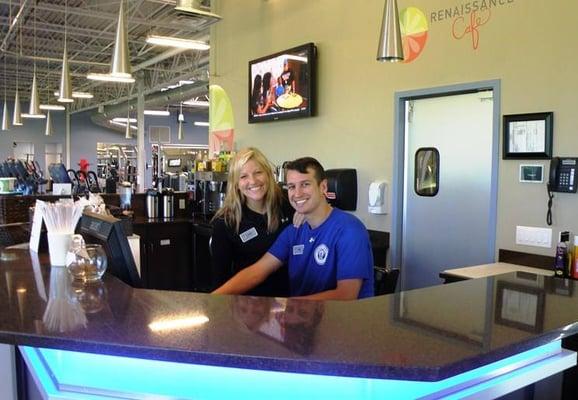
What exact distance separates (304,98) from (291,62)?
43 cm

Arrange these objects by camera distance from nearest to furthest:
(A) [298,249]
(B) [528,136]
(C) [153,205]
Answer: (A) [298,249], (B) [528,136], (C) [153,205]

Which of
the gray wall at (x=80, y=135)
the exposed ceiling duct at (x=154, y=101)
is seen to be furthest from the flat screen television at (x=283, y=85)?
the gray wall at (x=80, y=135)

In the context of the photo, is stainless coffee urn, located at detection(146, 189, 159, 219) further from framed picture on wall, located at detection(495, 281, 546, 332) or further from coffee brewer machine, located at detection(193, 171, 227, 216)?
framed picture on wall, located at detection(495, 281, 546, 332)

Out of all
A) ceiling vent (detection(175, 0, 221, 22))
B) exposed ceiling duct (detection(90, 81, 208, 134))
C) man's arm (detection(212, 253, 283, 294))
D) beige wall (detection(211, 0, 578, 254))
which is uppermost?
exposed ceiling duct (detection(90, 81, 208, 134))

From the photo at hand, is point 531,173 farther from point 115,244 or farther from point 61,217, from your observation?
point 61,217

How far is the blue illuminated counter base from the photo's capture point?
4.45 ft

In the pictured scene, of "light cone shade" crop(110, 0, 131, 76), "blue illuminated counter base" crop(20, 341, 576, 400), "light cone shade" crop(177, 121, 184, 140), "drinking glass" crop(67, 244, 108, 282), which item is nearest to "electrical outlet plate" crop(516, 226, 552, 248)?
"blue illuminated counter base" crop(20, 341, 576, 400)

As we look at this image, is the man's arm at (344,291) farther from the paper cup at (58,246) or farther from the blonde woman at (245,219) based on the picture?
the paper cup at (58,246)

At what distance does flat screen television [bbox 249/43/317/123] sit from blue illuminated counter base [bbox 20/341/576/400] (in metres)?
3.98

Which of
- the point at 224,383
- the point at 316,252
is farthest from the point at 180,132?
the point at 224,383

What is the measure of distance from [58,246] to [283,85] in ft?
12.3

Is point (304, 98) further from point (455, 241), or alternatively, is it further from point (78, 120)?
point (78, 120)

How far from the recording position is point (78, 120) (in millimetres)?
21375

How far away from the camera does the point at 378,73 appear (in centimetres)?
454
